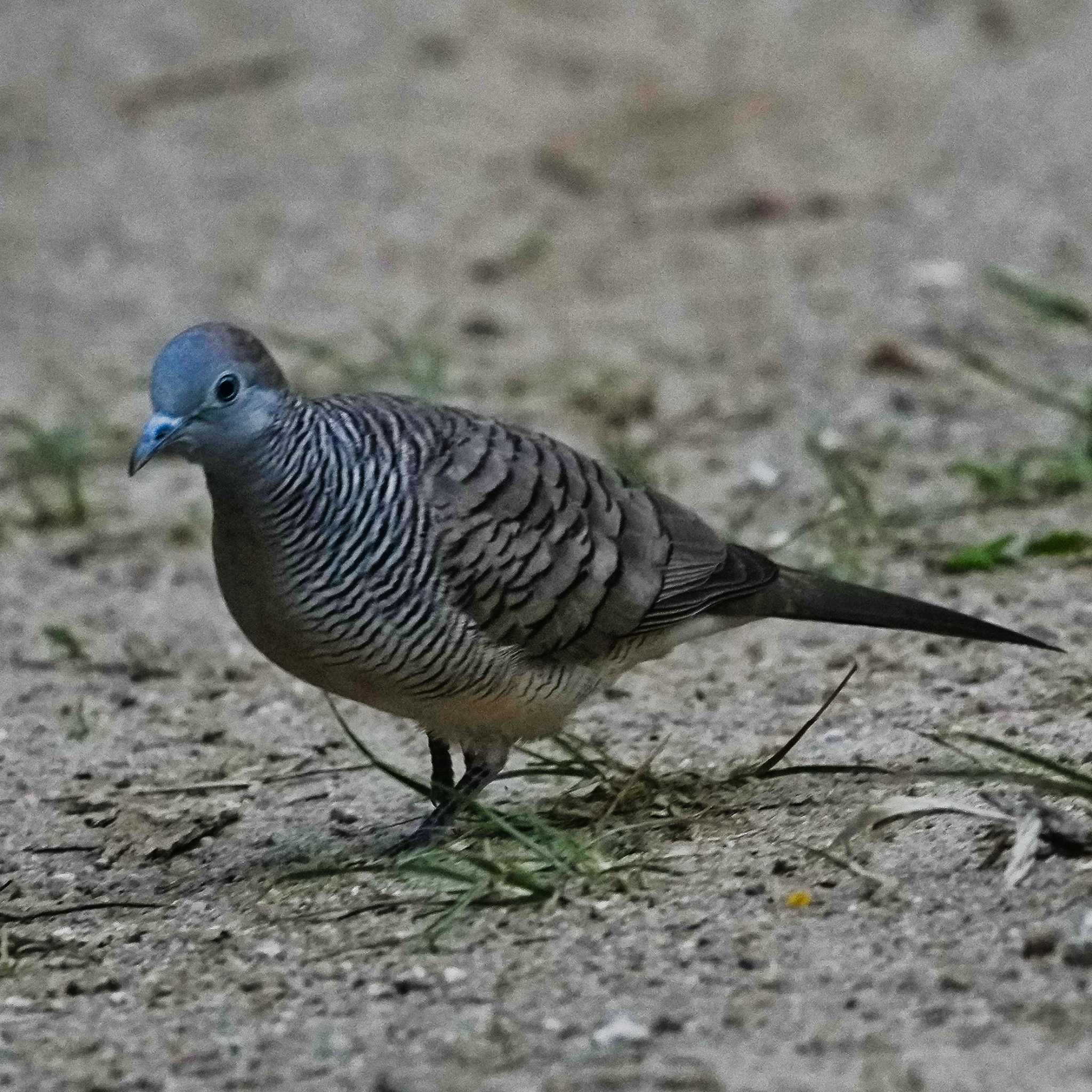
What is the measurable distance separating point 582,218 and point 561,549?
224 inches

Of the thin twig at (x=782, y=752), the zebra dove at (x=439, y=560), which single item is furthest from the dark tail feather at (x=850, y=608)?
the thin twig at (x=782, y=752)

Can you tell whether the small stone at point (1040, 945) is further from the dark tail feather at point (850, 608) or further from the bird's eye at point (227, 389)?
the bird's eye at point (227, 389)

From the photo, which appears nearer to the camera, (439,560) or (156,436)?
(156,436)

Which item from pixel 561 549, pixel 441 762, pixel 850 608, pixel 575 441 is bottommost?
pixel 441 762

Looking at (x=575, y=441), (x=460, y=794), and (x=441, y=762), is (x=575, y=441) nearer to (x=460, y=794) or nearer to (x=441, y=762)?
(x=441, y=762)

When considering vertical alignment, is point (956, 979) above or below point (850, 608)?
below

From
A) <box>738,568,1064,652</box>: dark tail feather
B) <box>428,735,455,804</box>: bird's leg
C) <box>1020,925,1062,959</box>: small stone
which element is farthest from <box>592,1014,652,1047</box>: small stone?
<box>738,568,1064,652</box>: dark tail feather

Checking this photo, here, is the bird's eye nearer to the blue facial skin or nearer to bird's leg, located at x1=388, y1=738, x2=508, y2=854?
the blue facial skin

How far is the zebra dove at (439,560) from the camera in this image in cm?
422

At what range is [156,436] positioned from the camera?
163 inches

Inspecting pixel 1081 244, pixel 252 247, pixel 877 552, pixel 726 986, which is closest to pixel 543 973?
pixel 726 986

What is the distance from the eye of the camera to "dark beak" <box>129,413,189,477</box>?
411 cm

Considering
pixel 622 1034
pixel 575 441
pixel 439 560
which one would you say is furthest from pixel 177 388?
pixel 575 441

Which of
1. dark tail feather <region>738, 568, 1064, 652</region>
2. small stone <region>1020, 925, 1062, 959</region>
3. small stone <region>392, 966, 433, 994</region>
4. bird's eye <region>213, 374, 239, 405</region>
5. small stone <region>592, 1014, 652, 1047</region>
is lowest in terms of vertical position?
small stone <region>1020, 925, 1062, 959</region>
